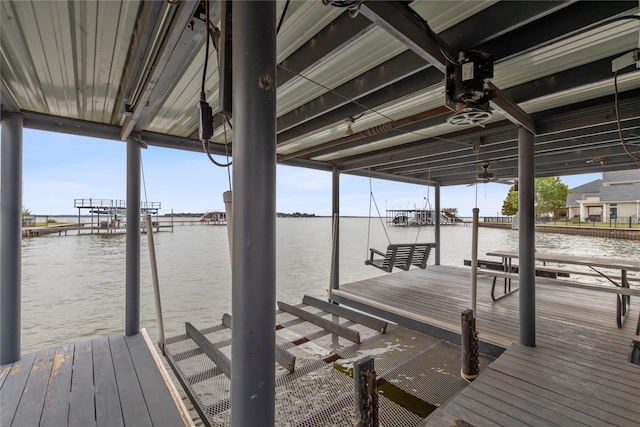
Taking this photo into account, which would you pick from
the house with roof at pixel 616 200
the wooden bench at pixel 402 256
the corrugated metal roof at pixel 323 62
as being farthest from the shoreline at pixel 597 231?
the corrugated metal roof at pixel 323 62

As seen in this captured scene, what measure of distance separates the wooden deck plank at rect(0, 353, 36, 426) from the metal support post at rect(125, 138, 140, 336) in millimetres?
793

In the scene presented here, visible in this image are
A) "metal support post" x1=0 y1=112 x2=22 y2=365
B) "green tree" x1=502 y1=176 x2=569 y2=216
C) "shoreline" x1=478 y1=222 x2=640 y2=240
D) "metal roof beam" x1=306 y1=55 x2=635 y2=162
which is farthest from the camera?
"green tree" x1=502 y1=176 x2=569 y2=216

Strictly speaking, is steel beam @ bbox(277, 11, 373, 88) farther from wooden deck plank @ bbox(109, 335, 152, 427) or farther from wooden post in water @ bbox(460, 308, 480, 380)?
wooden deck plank @ bbox(109, 335, 152, 427)

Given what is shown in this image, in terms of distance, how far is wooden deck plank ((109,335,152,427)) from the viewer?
1876 millimetres

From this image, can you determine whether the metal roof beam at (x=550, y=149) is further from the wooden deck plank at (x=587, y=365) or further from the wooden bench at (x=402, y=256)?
the wooden deck plank at (x=587, y=365)

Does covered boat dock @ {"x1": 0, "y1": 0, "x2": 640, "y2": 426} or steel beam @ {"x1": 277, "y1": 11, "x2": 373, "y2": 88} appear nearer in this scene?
covered boat dock @ {"x1": 0, "y1": 0, "x2": 640, "y2": 426}

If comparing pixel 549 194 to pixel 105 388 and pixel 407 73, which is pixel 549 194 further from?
pixel 105 388

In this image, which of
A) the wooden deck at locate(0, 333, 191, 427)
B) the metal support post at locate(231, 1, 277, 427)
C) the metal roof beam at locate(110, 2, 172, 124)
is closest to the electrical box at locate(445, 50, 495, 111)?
the metal support post at locate(231, 1, 277, 427)

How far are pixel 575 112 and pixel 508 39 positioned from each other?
1.46 metres

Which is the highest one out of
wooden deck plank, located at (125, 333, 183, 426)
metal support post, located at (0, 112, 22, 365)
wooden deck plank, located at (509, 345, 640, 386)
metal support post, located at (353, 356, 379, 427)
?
metal support post, located at (0, 112, 22, 365)

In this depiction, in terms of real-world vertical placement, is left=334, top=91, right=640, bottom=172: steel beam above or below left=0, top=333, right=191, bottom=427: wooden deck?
above

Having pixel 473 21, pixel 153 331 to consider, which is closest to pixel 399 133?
pixel 473 21

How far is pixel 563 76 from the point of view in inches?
78.9

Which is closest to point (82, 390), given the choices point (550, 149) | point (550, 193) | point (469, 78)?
point (469, 78)
